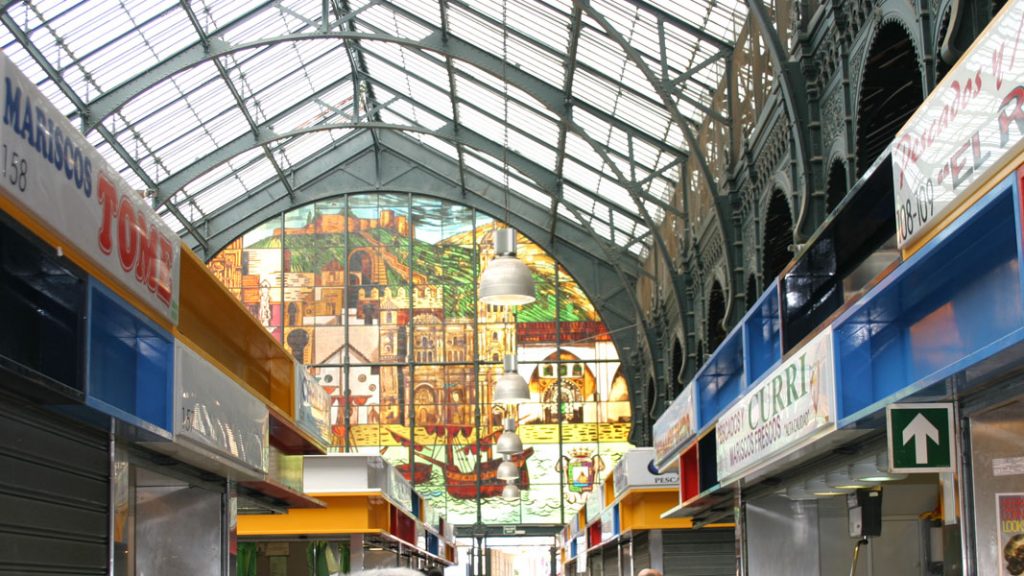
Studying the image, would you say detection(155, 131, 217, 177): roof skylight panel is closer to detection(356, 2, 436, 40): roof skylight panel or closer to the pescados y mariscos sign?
detection(356, 2, 436, 40): roof skylight panel

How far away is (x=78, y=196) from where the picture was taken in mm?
6250

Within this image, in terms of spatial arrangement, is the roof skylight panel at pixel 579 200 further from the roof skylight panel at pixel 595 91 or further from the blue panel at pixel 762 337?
the blue panel at pixel 762 337

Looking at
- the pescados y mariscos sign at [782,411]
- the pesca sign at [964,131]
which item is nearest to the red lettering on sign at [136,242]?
the pesca sign at [964,131]

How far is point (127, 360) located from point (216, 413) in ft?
6.36

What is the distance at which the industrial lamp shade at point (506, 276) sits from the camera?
16547 mm

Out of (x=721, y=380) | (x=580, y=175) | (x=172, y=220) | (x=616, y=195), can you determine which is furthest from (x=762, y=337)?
(x=172, y=220)

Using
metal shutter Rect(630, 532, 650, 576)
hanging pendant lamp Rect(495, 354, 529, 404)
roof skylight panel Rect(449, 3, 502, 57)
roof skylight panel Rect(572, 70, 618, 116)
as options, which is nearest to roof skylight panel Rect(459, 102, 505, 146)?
roof skylight panel Rect(449, 3, 502, 57)

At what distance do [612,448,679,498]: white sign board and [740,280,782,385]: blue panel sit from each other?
7.90 metres

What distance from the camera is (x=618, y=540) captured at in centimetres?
2420

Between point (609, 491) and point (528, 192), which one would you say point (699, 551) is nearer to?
point (609, 491)

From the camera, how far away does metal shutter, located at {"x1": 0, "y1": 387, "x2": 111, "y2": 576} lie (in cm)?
612

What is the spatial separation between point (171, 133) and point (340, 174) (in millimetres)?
7872


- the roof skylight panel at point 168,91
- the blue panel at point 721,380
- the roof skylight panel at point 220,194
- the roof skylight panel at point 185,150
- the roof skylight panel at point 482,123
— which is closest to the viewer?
the blue panel at point 721,380

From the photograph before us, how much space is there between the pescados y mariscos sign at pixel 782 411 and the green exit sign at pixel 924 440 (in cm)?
134
